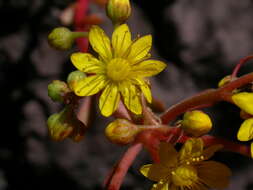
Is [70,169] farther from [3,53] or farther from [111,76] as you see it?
[111,76]

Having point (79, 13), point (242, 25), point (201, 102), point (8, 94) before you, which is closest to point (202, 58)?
point (242, 25)

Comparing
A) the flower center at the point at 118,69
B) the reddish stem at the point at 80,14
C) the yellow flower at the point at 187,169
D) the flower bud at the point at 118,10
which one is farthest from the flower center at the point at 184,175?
the reddish stem at the point at 80,14

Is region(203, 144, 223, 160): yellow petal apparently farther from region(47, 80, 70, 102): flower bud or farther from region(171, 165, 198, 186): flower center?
region(47, 80, 70, 102): flower bud

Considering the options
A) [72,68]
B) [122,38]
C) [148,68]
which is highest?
[122,38]

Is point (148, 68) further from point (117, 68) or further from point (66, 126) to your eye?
point (66, 126)

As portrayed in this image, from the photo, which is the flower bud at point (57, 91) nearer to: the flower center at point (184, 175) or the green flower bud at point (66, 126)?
the green flower bud at point (66, 126)

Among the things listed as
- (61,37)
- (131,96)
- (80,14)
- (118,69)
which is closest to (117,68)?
(118,69)
